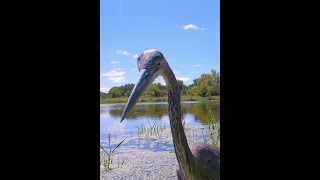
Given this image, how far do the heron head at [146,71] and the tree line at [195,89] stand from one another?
17 cm

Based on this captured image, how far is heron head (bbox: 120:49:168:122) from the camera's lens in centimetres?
109

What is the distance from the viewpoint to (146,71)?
1.13 m

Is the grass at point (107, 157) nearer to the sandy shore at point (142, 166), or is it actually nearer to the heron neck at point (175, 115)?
the sandy shore at point (142, 166)

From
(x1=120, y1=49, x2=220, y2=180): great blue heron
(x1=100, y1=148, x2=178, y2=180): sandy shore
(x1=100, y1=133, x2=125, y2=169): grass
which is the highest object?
(x1=120, y1=49, x2=220, y2=180): great blue heron

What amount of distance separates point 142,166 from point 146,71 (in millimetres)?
1827

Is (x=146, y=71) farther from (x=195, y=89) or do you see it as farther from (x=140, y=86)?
(x=195, y=89)

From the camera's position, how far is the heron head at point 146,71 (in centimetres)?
109

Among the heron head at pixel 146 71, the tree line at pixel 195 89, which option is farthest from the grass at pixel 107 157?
the heron head at pixel 146 71

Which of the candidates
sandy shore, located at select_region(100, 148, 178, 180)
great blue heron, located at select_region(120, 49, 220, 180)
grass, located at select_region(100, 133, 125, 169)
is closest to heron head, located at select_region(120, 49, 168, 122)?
great blue heron, located at select_region(120, 49, 220, 180)

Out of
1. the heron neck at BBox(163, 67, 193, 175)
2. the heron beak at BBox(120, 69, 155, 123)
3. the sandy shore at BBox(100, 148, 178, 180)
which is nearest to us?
the heron beak at BBox(120, 69, 155, 123)

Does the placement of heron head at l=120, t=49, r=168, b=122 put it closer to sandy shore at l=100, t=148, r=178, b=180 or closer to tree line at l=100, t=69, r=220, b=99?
tree line at l=100, t=69, r=220, b=99
